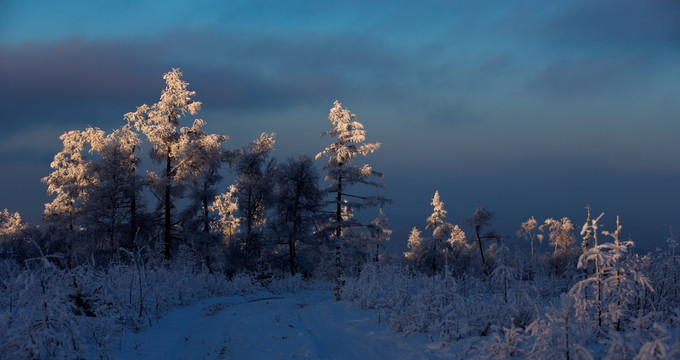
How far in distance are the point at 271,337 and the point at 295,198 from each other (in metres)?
21.4

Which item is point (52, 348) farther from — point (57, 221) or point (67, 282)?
point (57, 221)

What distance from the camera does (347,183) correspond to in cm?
2941

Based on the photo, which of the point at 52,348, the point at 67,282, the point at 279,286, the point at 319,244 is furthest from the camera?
the point at 319,244

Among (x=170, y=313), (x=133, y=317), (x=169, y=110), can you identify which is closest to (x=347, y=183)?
(x=169, y=110)

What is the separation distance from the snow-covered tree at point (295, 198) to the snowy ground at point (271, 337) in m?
17.4

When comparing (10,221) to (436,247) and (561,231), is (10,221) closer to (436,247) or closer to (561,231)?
(436,247)

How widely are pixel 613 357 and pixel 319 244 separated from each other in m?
24.9

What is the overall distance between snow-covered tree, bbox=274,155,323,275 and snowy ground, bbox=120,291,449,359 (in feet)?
57.2

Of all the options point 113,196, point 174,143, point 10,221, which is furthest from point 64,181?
point 10,221

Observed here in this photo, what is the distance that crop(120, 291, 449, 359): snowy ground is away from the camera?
24.7 ft

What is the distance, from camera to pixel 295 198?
30.0 meters

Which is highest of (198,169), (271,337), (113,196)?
(198,169)

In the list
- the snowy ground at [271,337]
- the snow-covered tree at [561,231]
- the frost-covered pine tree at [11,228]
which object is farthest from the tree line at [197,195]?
the snow-covered tree at [561,231]

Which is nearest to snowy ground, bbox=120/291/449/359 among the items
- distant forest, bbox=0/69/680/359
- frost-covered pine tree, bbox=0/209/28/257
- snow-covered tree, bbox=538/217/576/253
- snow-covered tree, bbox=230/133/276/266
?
distant forest, bbox=0/69/680/359
